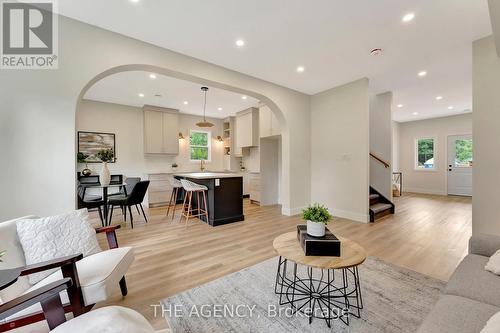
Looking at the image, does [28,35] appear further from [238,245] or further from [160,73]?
[238,245]

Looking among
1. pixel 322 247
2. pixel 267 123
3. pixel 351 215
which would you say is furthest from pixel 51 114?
pixel 351 215

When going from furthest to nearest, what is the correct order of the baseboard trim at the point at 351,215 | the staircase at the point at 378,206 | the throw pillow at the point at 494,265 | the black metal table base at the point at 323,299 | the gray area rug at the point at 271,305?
the staircase at the point at 378,206 < the baseboard trim at the point at 351,215 < the black metal table base at the point at 323,299 < the gray area rug at the point at 271,305 < the throw pillow at the point at 494,265

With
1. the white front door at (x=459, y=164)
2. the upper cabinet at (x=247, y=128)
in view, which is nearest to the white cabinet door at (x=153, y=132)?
the upper cabinet at (x=247, y=128)

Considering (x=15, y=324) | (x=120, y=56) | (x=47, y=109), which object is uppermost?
(x=120, y=56)

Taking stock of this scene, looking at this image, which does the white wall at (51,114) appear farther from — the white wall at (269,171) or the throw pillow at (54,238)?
the white wall at (269,171)

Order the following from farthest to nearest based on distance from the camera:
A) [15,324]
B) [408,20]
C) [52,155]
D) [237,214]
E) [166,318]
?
[237,214], [408,20], [52,155], [166,318], [15,324]

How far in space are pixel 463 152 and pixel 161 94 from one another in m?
10.0

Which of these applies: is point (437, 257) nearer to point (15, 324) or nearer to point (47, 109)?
point (15, 324)

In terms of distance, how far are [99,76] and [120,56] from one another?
0.39 m

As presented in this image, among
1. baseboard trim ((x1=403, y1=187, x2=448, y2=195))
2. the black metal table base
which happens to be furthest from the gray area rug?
baseboard trim ((x1=403, y1=187, x2=448, y2=195))

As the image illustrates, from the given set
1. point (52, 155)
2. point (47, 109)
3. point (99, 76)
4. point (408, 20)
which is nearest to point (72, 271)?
point (52, 155)

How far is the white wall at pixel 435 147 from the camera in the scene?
7277 mm

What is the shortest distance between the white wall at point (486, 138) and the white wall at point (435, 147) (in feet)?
19.8

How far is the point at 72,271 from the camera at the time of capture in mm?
1299
